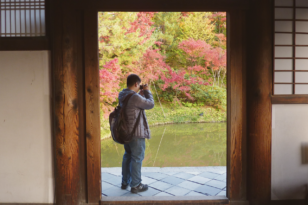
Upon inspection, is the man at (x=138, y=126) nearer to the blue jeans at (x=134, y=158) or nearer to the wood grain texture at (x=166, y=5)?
the blue jeans at (x=134, y=158)

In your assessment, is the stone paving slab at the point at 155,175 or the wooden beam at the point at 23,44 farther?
the stone paving slab at the point at 155,175

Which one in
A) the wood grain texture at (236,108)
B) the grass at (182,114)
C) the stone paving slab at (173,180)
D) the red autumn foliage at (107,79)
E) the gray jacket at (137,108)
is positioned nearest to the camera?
the wood grain texture at (236,108)

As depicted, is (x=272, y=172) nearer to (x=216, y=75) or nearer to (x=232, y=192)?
(x=232, y=192)

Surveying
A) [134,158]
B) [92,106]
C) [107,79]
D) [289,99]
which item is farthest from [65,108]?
[107,79]

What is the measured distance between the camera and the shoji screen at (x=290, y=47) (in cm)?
244

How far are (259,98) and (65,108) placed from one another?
1828 mm

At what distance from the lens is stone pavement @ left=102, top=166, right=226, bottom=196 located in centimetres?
289

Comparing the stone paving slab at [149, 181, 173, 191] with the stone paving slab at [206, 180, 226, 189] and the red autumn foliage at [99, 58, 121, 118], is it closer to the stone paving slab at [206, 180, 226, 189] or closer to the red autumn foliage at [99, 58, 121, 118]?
the stone paving slab at [206, 180, 226, 189]

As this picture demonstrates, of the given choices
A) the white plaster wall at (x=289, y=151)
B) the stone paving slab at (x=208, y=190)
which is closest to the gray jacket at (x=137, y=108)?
the stone paving slab at (x=208, y=190)

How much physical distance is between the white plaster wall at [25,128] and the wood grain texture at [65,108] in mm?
102

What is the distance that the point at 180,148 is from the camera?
630cm

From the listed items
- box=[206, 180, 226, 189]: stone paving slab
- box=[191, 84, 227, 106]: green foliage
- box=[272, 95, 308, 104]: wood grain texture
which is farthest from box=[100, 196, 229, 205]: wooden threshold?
box=[191, 84, 227, 106]: green foliage

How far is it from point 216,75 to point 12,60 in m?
10.00

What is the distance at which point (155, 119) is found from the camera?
9.75m
